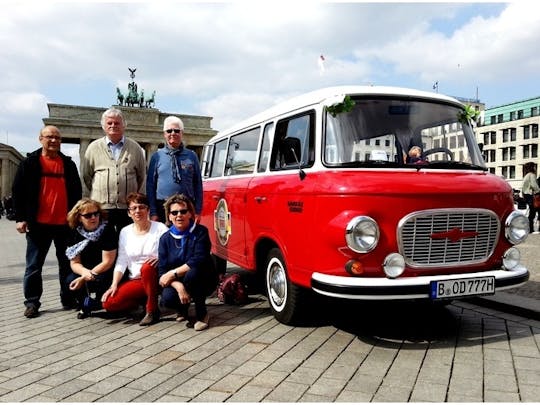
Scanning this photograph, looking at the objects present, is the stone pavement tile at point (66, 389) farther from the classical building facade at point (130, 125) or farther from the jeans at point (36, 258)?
the classical building facade at point (130, 125)

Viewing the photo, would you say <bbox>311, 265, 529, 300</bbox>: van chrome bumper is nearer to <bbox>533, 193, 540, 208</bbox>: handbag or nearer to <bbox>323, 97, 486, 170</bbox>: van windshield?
<bbox>323, 97, 486, 170</bbox>: van windshield

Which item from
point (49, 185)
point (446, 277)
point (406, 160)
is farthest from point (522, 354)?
point (49, 185)

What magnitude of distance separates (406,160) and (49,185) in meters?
4.11

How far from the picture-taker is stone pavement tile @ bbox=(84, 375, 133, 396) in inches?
138

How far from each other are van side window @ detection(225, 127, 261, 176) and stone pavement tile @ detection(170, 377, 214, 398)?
301cm

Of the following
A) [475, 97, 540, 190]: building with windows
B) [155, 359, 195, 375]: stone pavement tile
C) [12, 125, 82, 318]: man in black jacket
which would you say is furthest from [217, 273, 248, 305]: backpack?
[475, 97, 540, 190]: building with windows

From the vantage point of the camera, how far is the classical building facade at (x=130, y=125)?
56.4m

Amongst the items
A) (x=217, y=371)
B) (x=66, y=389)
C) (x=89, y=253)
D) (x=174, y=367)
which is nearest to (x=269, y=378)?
(x=217, y=371)

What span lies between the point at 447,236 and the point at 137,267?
10.8 ft

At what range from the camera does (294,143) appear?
514 centimetres

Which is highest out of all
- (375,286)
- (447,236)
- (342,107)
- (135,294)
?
(342,107)

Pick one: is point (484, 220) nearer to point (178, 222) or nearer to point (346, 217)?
point (346, 217)

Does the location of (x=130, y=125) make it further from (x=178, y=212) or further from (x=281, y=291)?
(x=281, y=291)

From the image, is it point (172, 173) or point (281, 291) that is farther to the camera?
point (172, 173)
